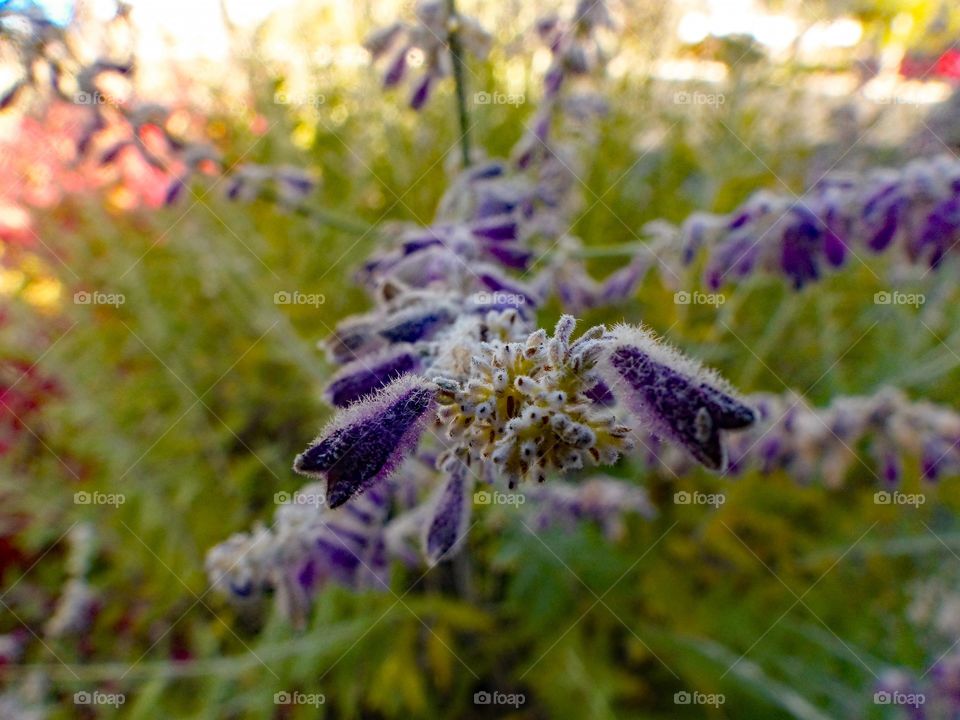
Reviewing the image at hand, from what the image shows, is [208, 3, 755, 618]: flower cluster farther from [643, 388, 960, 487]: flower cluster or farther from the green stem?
[643, 388, 960, 487]: flower cluster

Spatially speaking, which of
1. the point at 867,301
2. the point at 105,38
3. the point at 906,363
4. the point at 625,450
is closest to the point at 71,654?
the point at 105,38

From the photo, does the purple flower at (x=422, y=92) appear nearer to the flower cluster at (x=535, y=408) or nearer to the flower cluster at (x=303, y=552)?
the flower cluster at (x=303, y=552)

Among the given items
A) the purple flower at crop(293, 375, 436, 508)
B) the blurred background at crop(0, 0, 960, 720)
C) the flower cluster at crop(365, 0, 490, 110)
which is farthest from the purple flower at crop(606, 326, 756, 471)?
the blurred background at crop(0, 0, 960, 720)

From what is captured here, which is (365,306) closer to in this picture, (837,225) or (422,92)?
(422,92)

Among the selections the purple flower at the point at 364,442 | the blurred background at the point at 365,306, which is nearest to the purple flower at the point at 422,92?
the blurred background at the point at 365,306

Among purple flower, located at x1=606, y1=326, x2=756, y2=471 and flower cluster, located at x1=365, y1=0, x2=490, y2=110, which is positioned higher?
flower cluster, located at x1=365, y1=0, x2=490, y2=110

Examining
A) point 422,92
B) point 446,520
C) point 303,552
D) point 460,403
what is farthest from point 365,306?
point 460,403
